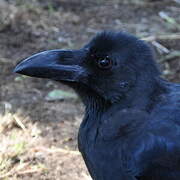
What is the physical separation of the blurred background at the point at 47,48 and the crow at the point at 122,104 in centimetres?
113

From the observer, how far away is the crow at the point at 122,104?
10.7ft

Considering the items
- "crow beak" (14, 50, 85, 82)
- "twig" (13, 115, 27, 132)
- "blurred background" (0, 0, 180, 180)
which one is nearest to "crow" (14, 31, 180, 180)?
"crow beak" (14, 50, 85, 82)

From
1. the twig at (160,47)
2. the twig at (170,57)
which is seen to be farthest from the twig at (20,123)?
the twig at (160,47)

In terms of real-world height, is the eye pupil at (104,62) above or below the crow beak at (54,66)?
above

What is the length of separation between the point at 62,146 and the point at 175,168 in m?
1.74

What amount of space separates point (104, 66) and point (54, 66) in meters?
0.31

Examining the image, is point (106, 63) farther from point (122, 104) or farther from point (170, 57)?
point (170, 57)

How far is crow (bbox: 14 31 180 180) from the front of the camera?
3.27m

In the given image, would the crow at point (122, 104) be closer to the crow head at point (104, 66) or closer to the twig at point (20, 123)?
the crow head at point (104, 66)

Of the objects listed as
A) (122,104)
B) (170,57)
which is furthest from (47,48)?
(122,104)

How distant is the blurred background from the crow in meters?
1.13

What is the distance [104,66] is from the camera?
11.1 ft

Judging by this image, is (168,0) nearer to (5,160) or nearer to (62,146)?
(62,146)

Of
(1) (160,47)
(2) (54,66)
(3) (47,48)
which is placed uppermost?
(2) (54,66)
